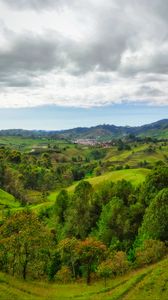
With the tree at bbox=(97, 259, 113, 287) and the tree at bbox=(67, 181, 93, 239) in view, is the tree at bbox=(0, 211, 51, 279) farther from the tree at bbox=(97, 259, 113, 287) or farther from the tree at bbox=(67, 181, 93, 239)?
the tree at bbox=(67, 181, 93, 239)

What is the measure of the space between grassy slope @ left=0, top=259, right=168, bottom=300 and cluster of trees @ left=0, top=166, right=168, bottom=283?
443 centimetres

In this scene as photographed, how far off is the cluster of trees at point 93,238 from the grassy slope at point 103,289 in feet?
14.5

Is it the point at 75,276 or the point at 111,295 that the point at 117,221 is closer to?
the point at 75,276

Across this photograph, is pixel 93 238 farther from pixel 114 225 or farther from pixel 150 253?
pixel 150 253

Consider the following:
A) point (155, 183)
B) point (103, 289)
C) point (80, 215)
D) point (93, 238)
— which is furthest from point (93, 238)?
point (155, 183)

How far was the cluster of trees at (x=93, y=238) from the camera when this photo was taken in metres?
74.9

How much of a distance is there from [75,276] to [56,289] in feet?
41.5

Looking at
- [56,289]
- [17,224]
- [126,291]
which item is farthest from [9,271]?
[126,291]

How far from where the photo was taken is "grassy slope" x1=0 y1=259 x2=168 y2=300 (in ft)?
178

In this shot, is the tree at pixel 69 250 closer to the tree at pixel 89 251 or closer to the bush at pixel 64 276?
the bush at pixel 64 276

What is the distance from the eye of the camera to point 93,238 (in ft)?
286

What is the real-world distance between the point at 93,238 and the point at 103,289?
23.6 metres

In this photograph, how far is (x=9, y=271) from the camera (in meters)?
80.2

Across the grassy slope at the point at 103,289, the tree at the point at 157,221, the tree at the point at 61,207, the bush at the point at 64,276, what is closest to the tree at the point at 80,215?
the tree at the point at 61,207
